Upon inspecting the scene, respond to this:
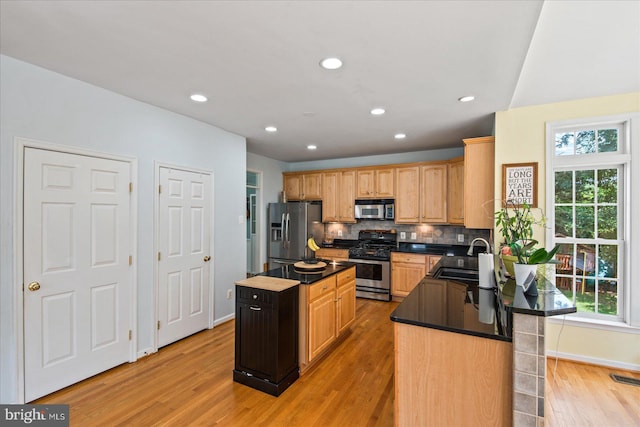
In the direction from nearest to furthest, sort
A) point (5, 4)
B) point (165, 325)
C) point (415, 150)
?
point (5, 4), point (165, 325), point (415, 150)

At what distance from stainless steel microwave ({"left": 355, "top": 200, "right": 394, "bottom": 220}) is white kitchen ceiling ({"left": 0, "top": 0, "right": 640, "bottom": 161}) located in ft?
7.22

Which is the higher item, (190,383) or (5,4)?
(5,4)

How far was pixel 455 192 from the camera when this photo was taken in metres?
4.70

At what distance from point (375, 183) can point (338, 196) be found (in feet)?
2.58

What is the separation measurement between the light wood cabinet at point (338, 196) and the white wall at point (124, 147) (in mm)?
2006

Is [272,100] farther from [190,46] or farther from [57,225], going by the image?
[57,225]

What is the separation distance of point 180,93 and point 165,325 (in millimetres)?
2476

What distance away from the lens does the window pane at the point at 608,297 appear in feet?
9.39

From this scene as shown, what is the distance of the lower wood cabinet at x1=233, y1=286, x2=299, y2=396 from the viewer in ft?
7.77

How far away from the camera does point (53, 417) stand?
2.10 m

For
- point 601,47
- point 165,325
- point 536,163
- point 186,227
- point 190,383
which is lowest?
point 190,383

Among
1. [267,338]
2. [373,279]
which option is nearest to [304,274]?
[267,338]

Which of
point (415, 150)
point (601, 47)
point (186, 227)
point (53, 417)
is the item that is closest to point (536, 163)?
point (601, 47)

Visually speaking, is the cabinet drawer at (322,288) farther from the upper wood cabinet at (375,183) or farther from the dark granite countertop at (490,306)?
the upper wood cabinet at (375,183)
